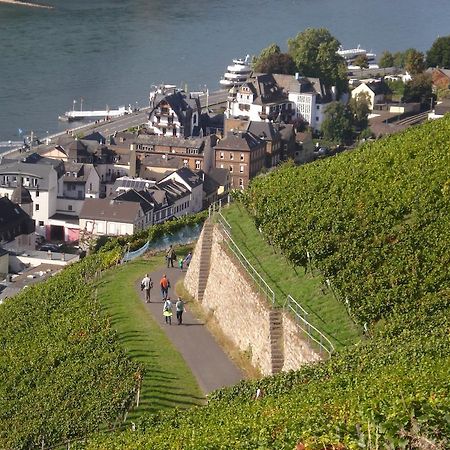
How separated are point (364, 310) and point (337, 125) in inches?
1250

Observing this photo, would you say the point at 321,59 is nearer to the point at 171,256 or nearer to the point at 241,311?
the point at 171,256

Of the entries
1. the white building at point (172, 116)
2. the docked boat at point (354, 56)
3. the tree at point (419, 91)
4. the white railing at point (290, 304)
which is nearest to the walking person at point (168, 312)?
the white railing at point (290, 304)

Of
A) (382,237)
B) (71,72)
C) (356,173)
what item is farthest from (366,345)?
(71,72)

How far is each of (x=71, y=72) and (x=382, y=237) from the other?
40688mm

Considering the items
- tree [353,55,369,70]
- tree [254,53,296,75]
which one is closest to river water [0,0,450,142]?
tree [254,53,296,75]

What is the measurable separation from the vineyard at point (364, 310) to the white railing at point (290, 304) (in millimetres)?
397

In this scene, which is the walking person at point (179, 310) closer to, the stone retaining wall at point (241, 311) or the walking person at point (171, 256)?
the stone retaining wall at point (241, 311)

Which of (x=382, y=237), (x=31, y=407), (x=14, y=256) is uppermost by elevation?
(x=382, y=237)

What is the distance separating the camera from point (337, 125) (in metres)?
41.4

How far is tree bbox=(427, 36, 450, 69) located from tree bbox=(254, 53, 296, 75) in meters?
7.83

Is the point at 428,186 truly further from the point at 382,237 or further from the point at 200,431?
the point at 200,431

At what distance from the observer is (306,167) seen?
13.7 m

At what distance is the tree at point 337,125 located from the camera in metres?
41.3

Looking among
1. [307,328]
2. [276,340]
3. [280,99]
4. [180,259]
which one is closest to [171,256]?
[180,259]
